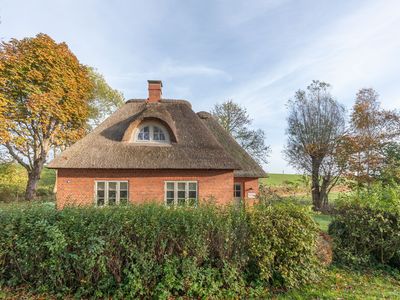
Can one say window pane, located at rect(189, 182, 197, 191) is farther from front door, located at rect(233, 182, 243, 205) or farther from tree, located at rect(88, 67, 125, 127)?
tree, located at rect(88, 67, 125, 127)

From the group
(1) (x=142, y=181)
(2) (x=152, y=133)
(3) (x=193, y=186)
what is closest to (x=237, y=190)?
(3) (x=193, y=186)

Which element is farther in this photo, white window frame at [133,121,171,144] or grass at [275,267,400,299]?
white window frame at [133,121,171,144]

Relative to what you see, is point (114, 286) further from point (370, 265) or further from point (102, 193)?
point (102, 193)

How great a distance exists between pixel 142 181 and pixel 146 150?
5.70 ft

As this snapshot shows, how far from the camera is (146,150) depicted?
1213cm

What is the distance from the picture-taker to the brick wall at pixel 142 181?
11.4 meters

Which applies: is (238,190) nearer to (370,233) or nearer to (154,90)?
(370,233)

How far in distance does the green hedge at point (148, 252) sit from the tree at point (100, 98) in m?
22.7

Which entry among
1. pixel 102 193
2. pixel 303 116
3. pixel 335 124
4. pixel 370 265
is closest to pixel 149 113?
pixel 102 193

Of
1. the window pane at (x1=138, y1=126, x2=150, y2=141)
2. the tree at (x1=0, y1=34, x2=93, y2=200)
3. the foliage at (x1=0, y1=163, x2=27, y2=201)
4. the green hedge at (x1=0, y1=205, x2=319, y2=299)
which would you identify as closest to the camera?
the green hedge at (x1=0, y1=205, x2=319, y2=299)

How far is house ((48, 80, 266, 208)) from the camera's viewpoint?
11.4 meters

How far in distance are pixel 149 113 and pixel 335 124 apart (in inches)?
713

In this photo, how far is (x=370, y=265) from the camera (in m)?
5.90

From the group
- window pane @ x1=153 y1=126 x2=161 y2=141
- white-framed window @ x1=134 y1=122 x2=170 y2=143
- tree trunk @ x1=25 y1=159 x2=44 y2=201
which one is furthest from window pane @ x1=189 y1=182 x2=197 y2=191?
tree trunk @ x1=25 y1=159 x2=44 y2=201
